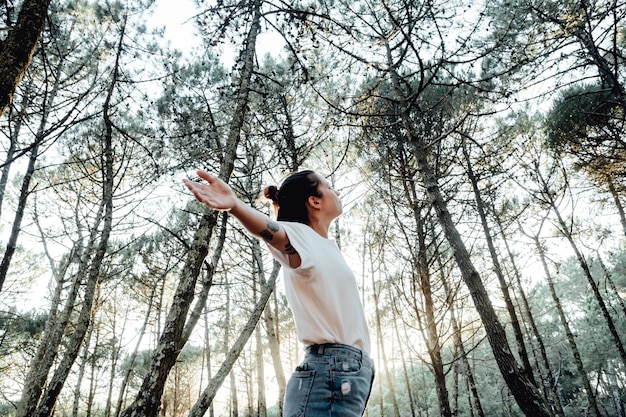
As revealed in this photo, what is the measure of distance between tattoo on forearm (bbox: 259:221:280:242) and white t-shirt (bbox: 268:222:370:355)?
66mm

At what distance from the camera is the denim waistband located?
3.84ft

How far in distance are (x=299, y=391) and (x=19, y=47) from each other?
2221 mm

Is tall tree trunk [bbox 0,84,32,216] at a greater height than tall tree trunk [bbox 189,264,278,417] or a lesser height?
greater

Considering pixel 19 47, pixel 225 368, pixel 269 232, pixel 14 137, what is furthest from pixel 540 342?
pixel 14 137

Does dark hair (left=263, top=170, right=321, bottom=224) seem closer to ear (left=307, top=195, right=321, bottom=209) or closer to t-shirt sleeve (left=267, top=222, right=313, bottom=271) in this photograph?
ear (left=307, top=195, right=321, bottom=209)

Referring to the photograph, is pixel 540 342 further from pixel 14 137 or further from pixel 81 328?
pixel 14 137

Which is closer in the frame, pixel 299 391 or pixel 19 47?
pixel 299 391

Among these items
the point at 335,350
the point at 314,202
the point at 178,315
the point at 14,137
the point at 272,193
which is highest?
the point at 14,137

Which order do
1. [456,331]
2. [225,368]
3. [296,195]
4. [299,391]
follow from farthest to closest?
1. [456,331]
2. [225,368]
3. [296,195]
4. [299,391]

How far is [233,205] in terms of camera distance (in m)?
1.09

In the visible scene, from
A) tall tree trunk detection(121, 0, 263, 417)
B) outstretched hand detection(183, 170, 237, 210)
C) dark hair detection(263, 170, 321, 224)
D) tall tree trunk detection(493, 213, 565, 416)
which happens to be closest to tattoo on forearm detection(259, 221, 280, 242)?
Result: outstretched hand detection(183, 170, 237, 210)

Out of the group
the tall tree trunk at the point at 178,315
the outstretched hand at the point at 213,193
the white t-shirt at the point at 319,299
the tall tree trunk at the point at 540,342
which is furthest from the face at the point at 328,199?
the tall tree trunk at the point at 540,342

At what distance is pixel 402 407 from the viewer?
2119 centimetres

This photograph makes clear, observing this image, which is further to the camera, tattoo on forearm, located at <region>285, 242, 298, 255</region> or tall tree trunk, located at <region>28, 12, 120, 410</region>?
tall tree trunk, located at <region>28, 12, 120, 410</region>
